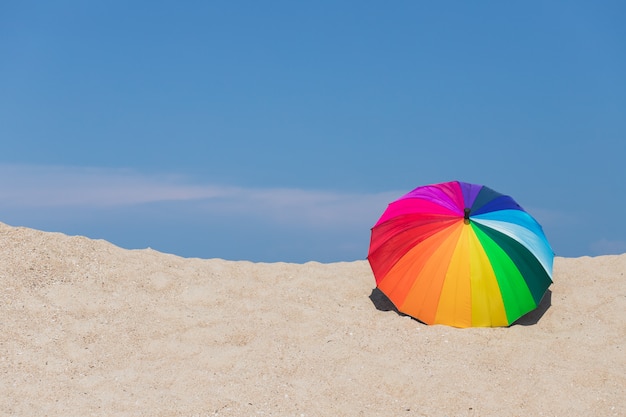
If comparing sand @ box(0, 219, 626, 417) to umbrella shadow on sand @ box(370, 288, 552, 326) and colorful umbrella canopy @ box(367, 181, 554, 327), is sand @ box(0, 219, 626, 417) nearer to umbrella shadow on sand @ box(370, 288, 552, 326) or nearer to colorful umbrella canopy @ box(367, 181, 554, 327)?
umbrella shadow on sand @ box(370, 288, 552, 326)

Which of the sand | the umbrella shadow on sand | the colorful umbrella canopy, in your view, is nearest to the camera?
the sand

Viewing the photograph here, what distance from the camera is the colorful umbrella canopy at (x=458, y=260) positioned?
29.0 ft

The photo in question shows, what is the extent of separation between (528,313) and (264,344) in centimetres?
361

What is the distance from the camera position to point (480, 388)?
7289 mm

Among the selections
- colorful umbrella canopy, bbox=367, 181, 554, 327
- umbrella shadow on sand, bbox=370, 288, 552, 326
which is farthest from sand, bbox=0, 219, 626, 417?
colorful umbrella canopy, bbox=367, 181, 554, 327

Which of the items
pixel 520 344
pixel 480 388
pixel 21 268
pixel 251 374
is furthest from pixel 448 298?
pixel 21 268

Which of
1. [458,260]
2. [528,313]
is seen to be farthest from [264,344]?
[528,313]

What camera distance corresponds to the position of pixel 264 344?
26.7 feet

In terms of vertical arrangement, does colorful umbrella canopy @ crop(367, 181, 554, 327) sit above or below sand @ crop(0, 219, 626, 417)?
above

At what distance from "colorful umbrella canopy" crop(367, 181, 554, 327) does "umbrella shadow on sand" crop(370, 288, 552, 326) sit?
325 mm

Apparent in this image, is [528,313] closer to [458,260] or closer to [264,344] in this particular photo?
[458,260]

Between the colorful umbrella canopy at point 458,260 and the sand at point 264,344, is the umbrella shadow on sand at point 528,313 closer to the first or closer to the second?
the sand at point 264,344

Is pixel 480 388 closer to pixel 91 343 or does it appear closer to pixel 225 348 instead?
pixel 225 348

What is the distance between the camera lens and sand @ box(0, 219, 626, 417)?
7.06m
